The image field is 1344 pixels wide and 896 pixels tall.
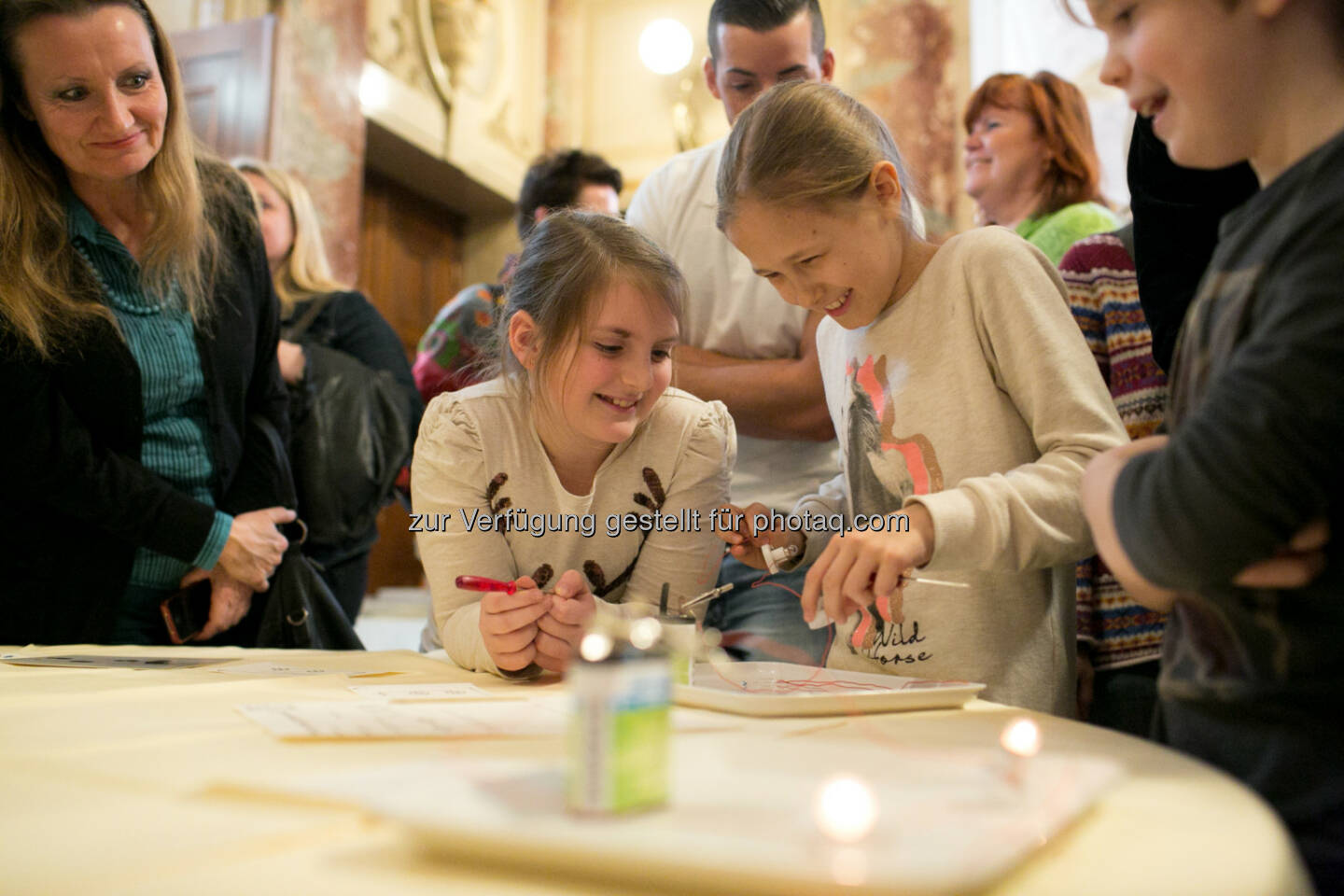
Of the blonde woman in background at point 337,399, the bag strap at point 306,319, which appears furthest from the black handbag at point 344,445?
the bag strap at point 306,319

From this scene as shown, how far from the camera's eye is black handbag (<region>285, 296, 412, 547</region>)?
1904 mm

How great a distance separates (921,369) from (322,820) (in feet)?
2.93

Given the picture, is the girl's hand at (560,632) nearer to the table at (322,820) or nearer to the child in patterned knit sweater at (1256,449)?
the table at (322,820)

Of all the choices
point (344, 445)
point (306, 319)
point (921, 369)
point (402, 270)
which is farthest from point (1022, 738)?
point (402, 270)

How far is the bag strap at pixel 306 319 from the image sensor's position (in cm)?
216

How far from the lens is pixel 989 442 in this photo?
3.68 feet

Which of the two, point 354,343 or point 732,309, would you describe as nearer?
point 732,309

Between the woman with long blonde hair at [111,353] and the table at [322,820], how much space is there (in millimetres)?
730

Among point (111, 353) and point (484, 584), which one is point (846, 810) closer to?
point (484, 584)

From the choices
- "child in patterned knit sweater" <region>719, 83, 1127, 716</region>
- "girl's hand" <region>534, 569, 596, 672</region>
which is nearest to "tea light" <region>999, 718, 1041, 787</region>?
"child in patterned knit sweater" <region>719, 83, 1127, 716</region>

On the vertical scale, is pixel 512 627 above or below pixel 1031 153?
below

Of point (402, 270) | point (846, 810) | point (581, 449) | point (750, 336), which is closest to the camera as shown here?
point (846, 810)

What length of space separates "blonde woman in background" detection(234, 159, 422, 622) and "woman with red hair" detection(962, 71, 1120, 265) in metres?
1.38

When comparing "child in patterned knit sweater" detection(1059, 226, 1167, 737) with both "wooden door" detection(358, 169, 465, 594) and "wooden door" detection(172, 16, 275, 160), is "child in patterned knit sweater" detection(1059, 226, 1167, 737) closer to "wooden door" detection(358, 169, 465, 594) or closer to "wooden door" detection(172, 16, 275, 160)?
"wooden door" detection(172, 16, 275, 160)
